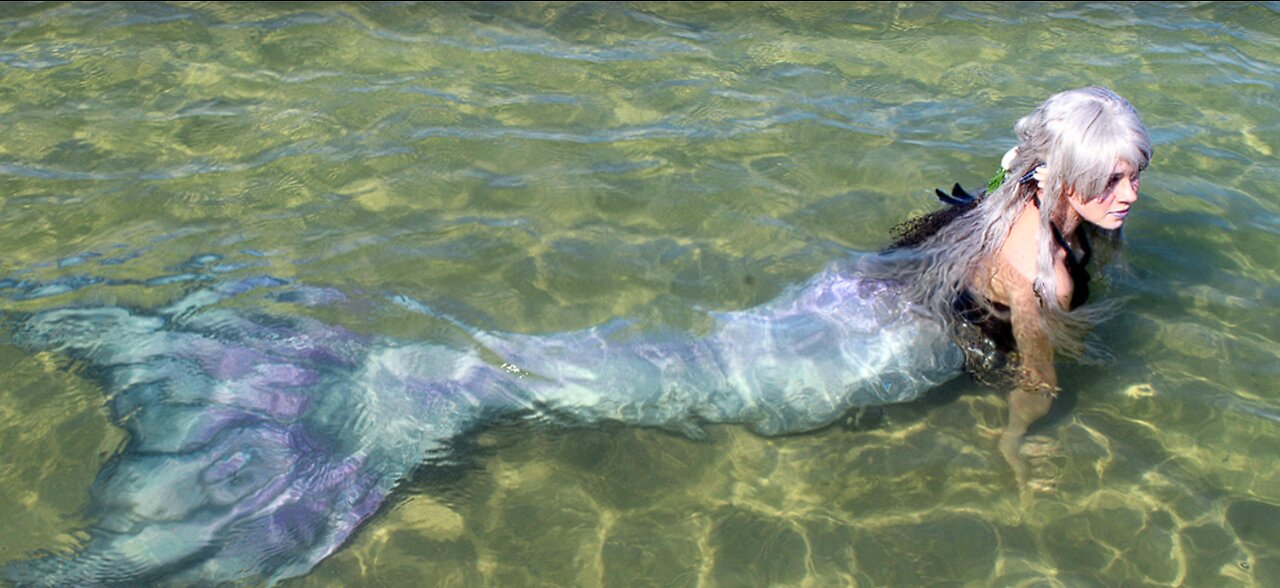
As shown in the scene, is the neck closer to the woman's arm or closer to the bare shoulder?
the bare shoulder

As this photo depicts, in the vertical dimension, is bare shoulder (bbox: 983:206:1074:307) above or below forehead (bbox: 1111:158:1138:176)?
below

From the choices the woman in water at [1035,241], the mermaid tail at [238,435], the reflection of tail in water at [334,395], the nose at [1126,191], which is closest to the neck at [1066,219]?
the woman in water at [1035,241]

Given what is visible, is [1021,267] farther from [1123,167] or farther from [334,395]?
[334,395]

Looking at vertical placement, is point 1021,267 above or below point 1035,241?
below

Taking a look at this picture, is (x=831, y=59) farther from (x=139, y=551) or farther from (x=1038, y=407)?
(x=139, y=551)

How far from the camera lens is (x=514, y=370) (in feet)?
14.4

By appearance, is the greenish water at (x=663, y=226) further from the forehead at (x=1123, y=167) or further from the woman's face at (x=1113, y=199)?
the forehead at (x=1123, y=167)

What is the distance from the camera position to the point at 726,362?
4.50 meters

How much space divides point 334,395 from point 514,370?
758 mm

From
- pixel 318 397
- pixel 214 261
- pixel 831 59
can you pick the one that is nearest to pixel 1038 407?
pixel 318 397

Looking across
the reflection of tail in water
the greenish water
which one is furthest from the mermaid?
the greenish water

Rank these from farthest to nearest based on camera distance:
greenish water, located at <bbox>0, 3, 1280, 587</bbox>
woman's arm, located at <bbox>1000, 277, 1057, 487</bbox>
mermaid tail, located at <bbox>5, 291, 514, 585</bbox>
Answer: woman's arm, located at <bbox>1000, 277, 1057, 487</bbox> < greenish water, located at <bbox>0, 3, 1280, 587</bbox> < mermaid tail, located at <bbox>5, 291, 514, 585</bbox>

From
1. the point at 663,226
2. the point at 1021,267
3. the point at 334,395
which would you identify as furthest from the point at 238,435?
the point at 1021,267

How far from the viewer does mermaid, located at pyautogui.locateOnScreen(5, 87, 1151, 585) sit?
3746mm
